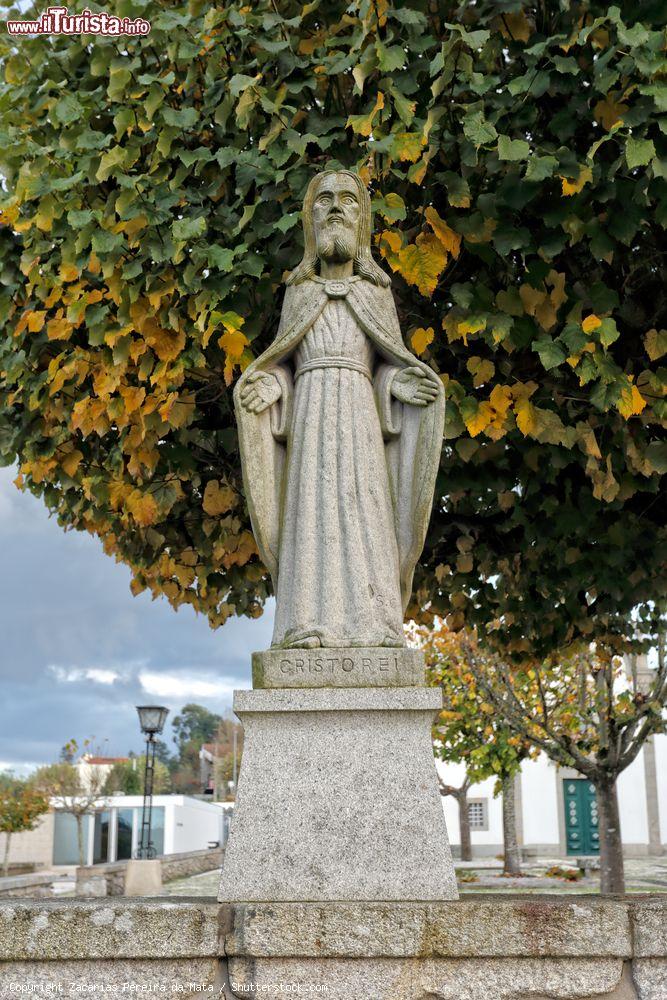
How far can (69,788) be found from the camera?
4441 centimetres

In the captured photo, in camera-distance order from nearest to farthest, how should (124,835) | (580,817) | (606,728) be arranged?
(606,728) → (580,817) → (124,835)

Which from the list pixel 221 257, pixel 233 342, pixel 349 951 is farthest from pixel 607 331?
pixel 349 951

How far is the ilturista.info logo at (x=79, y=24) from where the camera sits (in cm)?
587

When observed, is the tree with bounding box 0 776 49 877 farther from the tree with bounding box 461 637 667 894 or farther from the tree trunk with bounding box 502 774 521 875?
the tree with bounding box 461 637 667 894

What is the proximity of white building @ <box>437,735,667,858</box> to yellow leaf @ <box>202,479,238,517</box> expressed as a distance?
3023 cm

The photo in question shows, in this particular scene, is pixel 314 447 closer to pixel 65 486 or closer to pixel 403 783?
pixel 403 783

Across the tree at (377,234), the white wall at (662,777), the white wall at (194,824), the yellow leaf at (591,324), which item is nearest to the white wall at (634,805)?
the white wall at (662,777)

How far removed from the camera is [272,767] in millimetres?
3822

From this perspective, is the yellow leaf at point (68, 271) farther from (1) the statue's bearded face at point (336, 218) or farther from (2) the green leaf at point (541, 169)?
(2) the green leaf at point (541, 169)

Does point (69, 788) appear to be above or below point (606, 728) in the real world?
below

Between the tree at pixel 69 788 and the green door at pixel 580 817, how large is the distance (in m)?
19.5

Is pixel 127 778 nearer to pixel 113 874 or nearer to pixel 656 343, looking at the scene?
pixel 113 874

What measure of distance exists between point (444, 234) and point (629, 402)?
1381 millimetres

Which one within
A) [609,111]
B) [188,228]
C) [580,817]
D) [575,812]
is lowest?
[580,817]
